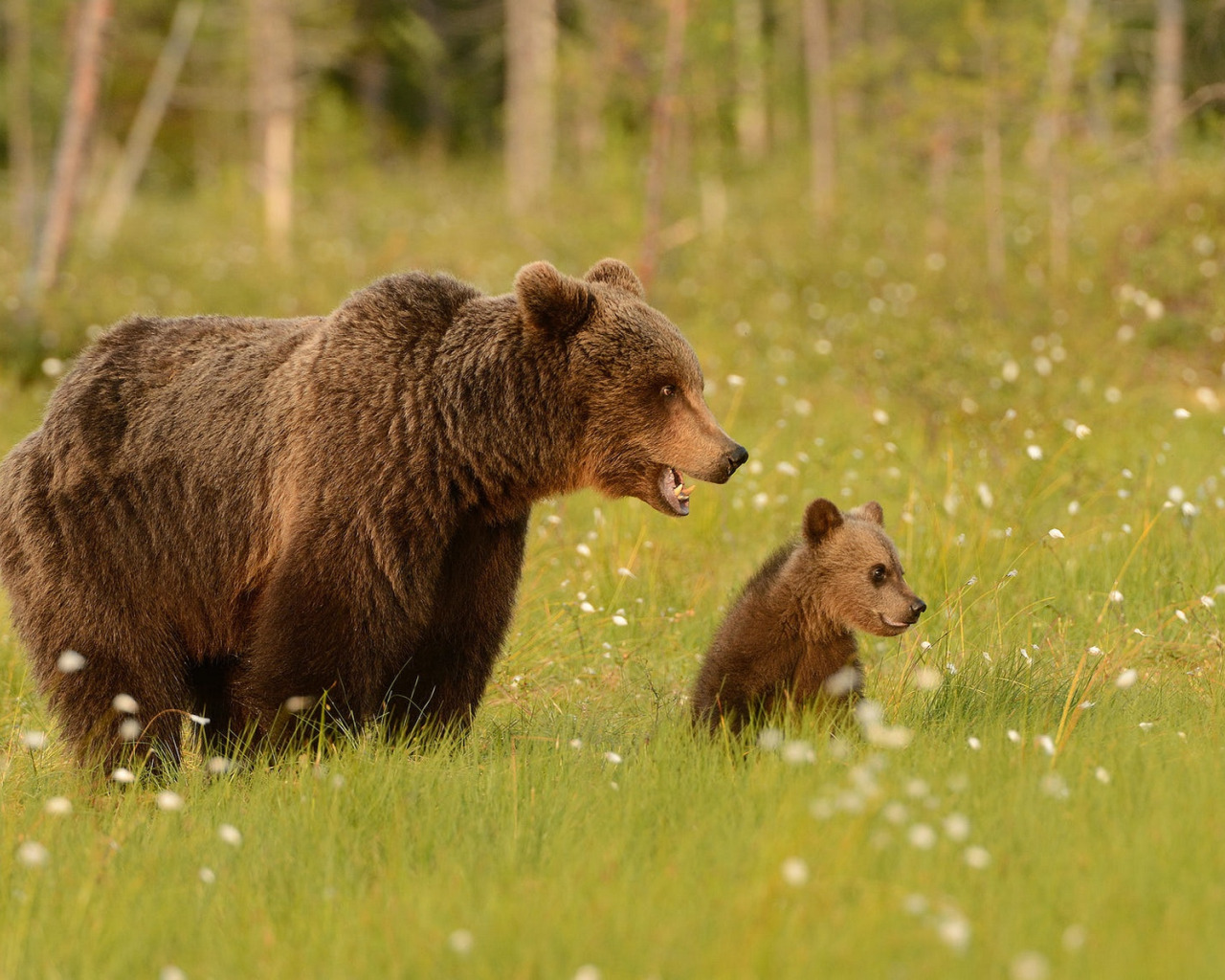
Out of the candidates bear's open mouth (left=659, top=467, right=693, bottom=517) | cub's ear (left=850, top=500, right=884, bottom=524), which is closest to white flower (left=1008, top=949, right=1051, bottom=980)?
bear's open mouth (left=659, top=467, right=693, bottom=517)

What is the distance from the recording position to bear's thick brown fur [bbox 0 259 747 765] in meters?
4.86

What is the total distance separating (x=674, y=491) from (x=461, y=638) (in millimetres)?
983

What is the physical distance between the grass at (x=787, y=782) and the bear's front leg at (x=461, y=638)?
220 millimetres

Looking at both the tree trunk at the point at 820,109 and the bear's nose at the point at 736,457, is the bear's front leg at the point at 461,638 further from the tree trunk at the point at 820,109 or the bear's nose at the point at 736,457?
the tree trunk at the point at 820,109

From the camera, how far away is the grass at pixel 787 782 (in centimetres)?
314

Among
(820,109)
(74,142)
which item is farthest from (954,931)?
(820,109)

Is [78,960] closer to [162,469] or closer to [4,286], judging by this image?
[162,469]

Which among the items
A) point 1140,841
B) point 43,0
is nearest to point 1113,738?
point 1140,841

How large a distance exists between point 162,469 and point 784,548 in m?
2.44

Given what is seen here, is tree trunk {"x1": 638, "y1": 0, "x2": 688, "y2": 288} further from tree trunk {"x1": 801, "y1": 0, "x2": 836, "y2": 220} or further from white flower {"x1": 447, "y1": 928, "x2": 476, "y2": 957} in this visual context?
white flower {"x1": 447, "y1": 928, "x2": 476, "y2": 957}

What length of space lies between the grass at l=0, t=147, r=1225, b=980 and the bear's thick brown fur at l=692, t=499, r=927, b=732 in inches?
9.7

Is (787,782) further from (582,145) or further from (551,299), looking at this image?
(582,145)

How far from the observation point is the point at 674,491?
538cm

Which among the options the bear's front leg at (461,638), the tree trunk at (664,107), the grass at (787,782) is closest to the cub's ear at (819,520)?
the grass at (787,782)
